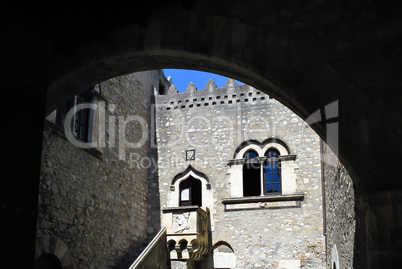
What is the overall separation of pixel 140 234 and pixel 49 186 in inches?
184

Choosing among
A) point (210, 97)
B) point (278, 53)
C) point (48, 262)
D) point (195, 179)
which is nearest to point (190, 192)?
point (195, 179)

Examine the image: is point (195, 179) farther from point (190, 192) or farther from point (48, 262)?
point (48, 262)

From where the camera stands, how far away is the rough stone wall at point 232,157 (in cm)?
1188

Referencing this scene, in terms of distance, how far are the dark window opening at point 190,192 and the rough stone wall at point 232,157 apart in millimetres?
421

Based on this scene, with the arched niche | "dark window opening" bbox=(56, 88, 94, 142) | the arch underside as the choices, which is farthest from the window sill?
the arch underside

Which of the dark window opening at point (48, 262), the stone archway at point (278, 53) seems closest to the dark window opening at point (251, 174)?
the dark window opening at point (48, 262)

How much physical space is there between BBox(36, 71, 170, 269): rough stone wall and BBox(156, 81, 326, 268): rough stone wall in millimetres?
805

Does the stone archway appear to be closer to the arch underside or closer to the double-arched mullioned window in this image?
the arch underside

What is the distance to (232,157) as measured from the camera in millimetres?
13000

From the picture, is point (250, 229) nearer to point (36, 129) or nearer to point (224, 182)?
point (224, 182)

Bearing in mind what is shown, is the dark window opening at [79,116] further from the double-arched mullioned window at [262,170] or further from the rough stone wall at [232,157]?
the double-arched mullioned window at [262,170]

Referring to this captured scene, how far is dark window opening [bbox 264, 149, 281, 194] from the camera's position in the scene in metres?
12.6

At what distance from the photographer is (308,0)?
3471 millimetres

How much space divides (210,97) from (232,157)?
6.83ft
